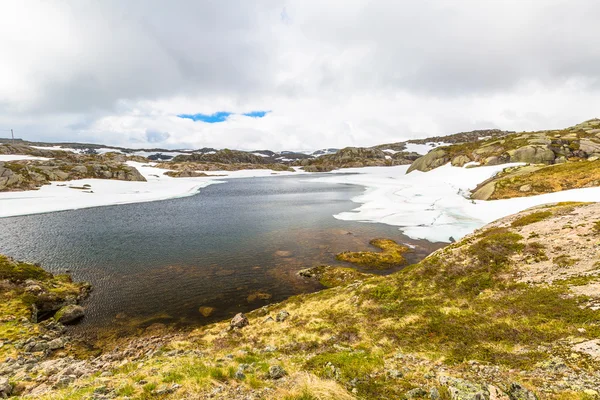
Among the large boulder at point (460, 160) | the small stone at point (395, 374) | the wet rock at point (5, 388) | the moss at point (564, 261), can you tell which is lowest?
the wet rock at point (5, 388)

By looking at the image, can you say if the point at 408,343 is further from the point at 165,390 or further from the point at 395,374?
the point at 165,390

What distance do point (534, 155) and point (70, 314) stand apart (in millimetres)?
114507

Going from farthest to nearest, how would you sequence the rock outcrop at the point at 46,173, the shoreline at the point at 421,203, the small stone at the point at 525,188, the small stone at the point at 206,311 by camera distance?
the rock outcrop at the point at 46,173, the small stone at the point at 525,188, the shoreline at the point at 421,203, the small stone at the point at 206,311

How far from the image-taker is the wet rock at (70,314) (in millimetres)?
21234

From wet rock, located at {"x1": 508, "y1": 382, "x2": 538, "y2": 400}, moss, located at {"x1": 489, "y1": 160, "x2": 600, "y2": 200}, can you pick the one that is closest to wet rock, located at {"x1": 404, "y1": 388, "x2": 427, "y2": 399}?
wet rock, located at {"x1": 508, "y1": 382, "x2": 538, "y2": 400}

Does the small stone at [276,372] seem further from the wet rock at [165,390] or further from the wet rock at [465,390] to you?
the wet rock at [465,390]

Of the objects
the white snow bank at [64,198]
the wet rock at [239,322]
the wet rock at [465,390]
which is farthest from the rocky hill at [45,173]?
the wet rock at [465,390]

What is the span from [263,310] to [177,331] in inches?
258

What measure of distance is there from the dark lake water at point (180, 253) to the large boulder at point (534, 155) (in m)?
66.7

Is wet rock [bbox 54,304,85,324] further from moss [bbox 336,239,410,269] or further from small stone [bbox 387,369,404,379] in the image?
moss [bbox 336,239,410,269]

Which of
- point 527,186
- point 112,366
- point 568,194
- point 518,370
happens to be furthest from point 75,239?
point 527,186

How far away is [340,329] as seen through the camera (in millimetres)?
16594

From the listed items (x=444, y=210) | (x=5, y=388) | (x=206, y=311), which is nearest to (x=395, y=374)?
(x=5, y=388)

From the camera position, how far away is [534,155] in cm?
8512
